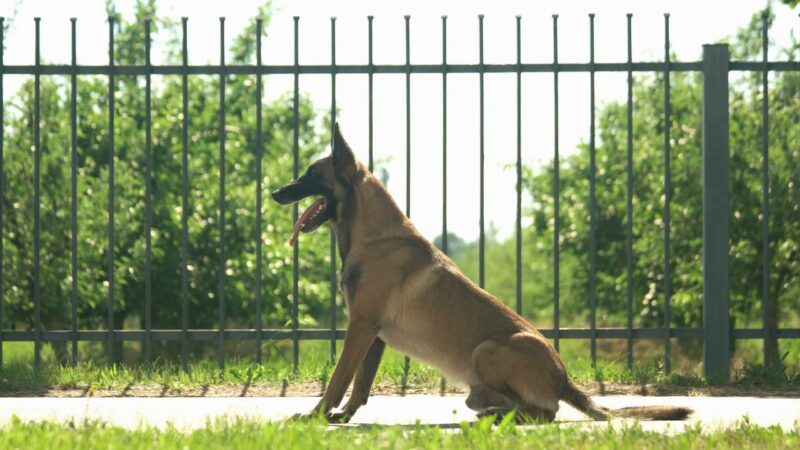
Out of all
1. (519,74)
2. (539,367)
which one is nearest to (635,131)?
(519,74)

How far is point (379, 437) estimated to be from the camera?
4.96 m

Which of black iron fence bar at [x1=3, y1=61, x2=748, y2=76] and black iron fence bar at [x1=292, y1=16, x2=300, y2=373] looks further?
black iron fence bar at [x1=3, y1=61, x2=748, y2=76]

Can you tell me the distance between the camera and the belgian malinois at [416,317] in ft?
18.9

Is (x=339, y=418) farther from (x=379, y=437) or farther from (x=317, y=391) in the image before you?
(x=317, y=391)

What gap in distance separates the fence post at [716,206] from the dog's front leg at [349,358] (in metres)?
3.42

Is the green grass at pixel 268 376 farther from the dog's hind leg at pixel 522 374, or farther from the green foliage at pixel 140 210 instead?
the green foliage at pixel 140 210

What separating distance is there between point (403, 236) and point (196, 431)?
1.60m

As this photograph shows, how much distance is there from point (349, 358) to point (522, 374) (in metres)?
0.93

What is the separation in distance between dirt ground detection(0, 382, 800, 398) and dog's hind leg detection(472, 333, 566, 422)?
1831mm

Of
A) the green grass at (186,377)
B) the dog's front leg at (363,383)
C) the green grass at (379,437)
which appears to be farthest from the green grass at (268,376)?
the green grass at (379,437)

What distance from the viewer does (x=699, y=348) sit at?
1553 cm

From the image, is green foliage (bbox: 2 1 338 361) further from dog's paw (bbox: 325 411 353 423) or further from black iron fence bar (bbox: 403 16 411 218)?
dog's paw (bbox: 325 411 353 423)

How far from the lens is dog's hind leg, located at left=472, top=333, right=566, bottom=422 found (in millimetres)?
5746

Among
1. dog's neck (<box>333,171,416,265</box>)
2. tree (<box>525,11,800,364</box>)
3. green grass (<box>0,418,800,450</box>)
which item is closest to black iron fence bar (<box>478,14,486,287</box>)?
dog's neck (<box>333,171,416,265</box>)
